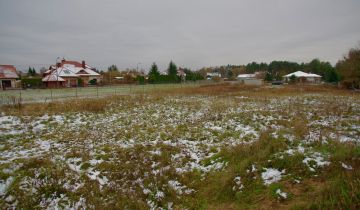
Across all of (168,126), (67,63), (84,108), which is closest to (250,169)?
(168,126)

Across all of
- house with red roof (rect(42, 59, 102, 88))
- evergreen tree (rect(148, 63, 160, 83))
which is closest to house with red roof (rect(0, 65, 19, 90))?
house with red roof (rect(42, 59, 102, 88))

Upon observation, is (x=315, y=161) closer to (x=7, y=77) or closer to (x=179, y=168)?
(x=179, y=168)

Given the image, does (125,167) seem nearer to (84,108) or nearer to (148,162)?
(148,162)

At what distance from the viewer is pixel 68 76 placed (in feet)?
169

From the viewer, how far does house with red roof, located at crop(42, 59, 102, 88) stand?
47344 millimetres

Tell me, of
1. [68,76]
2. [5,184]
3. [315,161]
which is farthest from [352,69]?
[68,76]

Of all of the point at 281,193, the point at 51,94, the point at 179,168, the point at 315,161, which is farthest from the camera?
the point at 51,94

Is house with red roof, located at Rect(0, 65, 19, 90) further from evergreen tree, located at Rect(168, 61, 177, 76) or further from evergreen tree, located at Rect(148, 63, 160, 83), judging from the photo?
evergreen tree, located at Rect(168, 61, 177, 76)

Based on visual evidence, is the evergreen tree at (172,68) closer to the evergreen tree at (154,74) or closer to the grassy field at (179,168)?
the evergreen tree at (154,74)

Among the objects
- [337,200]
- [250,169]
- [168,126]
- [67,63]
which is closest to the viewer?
[337,200]

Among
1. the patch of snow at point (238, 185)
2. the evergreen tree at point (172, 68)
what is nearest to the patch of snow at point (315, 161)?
the patch of snow at point (238, 185)

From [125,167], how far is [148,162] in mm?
650

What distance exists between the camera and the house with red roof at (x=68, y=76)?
155ft

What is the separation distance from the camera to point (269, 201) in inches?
149
